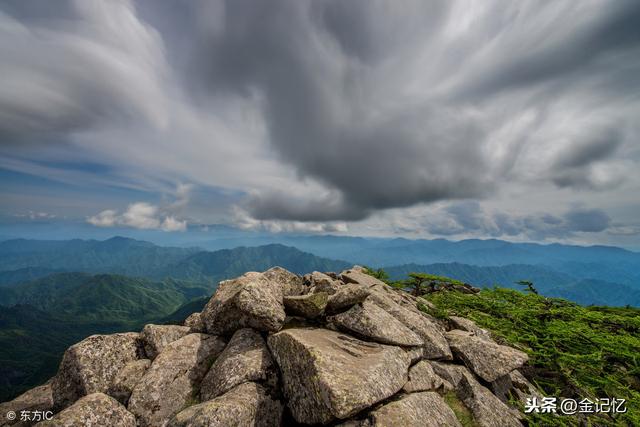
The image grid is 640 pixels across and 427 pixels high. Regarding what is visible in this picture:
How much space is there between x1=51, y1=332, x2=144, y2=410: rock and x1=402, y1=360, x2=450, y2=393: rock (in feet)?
48.0

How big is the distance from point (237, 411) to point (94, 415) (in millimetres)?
6158

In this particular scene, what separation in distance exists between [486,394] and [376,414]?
685cm

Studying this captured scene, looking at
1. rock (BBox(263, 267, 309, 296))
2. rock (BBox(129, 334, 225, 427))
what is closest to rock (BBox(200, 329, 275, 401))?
rock (BBox(129, 334, 225, 427))

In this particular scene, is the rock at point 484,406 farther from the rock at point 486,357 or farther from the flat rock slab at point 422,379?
the flat rock slab at point 422,379

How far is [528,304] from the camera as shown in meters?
21.7

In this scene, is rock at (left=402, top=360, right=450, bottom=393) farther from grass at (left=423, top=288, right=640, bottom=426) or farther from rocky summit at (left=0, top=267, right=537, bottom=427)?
grass at (left=423, top=288, right=640, bottom=426)

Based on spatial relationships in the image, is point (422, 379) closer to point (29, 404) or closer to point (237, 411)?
point (237, 411)

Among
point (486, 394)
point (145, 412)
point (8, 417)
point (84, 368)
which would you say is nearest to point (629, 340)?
point (486, 394)

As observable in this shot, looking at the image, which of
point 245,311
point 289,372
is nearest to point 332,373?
point 289,372

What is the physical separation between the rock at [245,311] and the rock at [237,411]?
3.16 m

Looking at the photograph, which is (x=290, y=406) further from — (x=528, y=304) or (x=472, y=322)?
(x=528, y=304)

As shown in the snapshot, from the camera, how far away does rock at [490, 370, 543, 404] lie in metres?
14.0

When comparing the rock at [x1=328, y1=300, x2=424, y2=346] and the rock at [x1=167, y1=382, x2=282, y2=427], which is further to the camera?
the rock at [x1=328, y1=300, x2=424, y2=346]

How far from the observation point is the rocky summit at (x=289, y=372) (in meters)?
10.7
